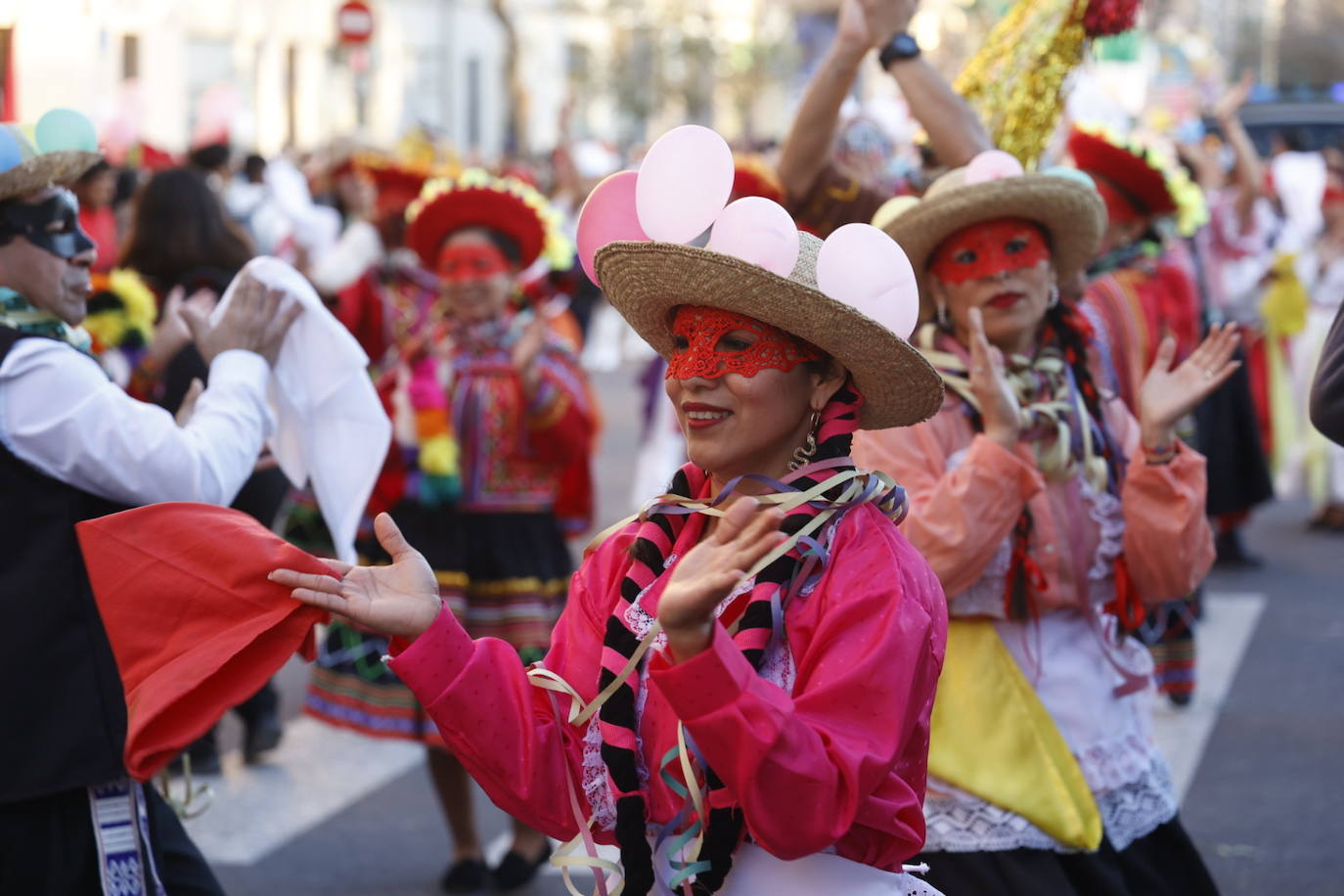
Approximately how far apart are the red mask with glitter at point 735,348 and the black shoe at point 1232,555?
8.38m

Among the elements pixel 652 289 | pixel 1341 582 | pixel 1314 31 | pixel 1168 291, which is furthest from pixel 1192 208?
pixel 1314 31

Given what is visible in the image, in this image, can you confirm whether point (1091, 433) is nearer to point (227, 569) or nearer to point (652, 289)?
point (652, 289)

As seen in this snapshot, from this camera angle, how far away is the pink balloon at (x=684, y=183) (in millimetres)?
2762

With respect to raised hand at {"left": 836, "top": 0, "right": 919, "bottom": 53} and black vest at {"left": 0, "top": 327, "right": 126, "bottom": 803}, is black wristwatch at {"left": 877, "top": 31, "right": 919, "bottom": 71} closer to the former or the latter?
raised hand at {"left": 836, "top": 0, "right": 919, "bottom": 53}

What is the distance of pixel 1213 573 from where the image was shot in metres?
10.4

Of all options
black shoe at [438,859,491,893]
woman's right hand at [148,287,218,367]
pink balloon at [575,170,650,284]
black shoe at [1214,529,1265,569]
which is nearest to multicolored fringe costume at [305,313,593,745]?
black shoe at [438,859,491,893]

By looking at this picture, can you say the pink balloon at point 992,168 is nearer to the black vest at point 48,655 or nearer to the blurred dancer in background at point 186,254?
the black vest at point 48,655

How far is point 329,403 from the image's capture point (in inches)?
151

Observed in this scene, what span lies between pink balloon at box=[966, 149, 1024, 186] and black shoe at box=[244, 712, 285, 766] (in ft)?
13.4

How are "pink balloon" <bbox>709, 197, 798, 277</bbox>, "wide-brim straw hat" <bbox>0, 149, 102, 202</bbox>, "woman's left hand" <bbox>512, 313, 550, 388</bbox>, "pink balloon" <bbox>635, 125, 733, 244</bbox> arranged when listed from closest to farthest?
"pink balloon" <bbox>709, 197, 798, 277</bbox> < "pink balloon" <bbox>635, 125, 733, 244</bbox> < "wide-brim straw hat" <bbox>0, 149, 102, 202</bbox> < "woman's left hand" <bbox>512, 313, 550, 388</bbox>

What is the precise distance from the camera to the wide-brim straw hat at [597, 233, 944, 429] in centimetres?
263

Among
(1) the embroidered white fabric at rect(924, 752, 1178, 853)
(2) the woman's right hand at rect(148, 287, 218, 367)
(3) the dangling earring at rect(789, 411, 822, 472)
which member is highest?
Result: (3) the dangling earring at rect(789, 411, 822, 472)

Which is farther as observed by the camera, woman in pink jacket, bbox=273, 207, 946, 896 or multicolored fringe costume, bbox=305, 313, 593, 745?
multicolored fringe costume, bbox=305, 313, 593, 745

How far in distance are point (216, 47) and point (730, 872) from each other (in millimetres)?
32873
